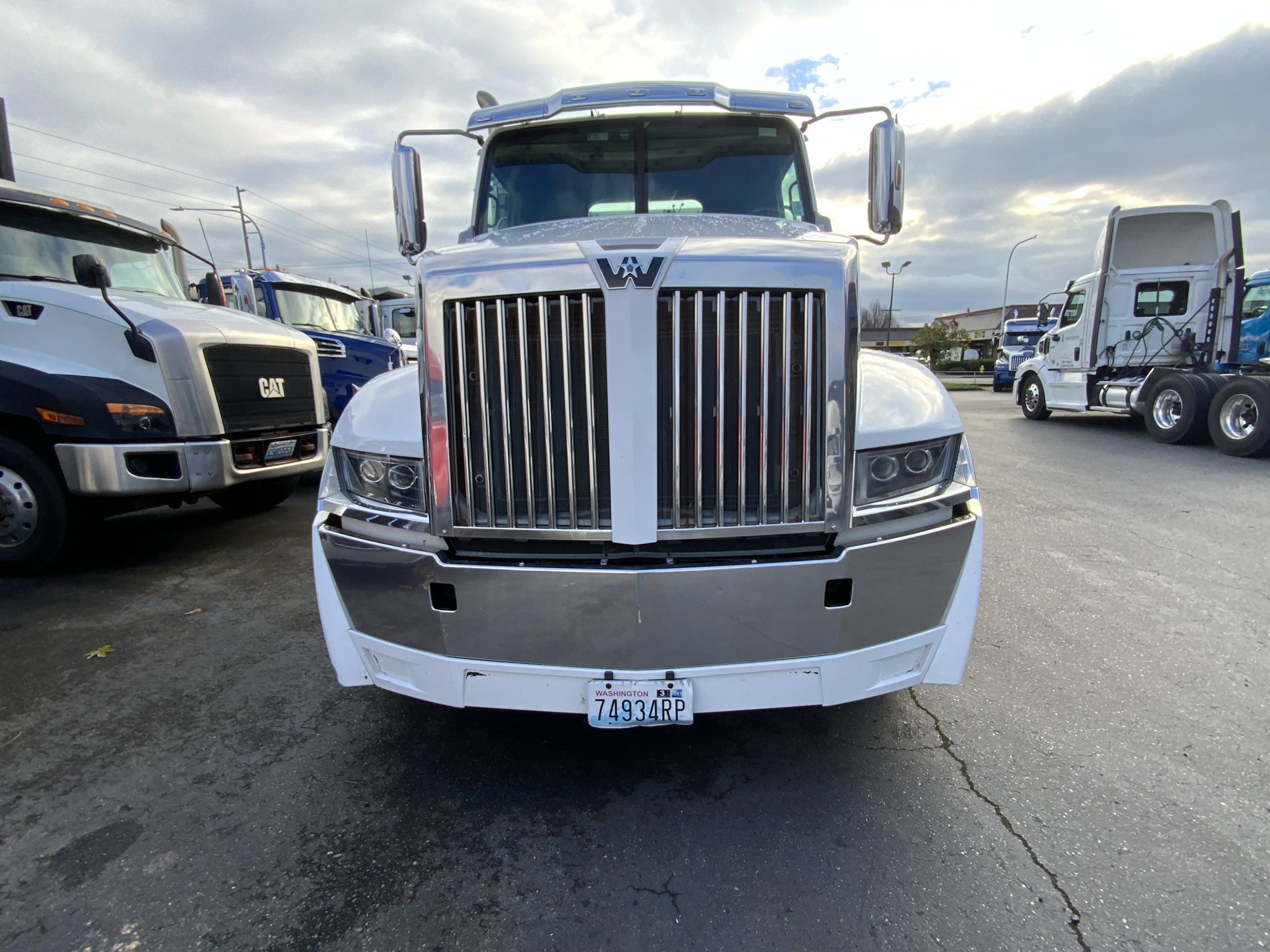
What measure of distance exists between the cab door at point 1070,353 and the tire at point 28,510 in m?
14.6


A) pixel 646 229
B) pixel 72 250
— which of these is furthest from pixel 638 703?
pixel 72 250

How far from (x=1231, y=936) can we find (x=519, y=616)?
6.87ft

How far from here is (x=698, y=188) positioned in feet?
12.3

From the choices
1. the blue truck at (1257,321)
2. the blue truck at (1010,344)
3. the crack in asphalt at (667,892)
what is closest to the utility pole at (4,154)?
the crack in asphalt at (667,892)

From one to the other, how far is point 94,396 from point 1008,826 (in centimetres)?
557

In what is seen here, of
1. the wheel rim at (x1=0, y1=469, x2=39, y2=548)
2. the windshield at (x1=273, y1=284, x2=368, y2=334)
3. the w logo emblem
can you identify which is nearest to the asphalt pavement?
the wheel rim at (x1=0, y1=469, x2=39, y2=548)

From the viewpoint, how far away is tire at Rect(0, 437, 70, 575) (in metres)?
4.56

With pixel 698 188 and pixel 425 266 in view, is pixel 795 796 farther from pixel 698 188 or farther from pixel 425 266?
pixel 698 188

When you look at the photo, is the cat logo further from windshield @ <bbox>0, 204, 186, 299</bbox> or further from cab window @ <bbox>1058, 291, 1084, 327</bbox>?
cab window @ <bbox>1058, 291, 1084, 327</bbox>

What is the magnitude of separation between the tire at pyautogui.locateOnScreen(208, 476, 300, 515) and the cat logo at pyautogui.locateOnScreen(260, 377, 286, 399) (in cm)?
115

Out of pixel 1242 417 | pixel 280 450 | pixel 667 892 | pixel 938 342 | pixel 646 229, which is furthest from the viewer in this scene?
pixel 938 342

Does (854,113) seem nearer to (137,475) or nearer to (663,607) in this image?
(663,607)

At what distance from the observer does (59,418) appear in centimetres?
445

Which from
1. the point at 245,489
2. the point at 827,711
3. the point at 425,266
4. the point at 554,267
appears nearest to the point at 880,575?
the point at 827,711
